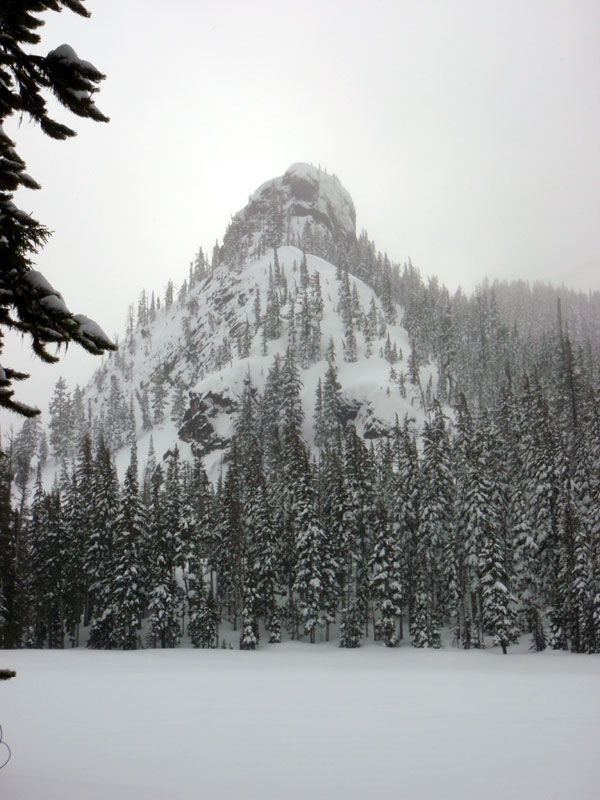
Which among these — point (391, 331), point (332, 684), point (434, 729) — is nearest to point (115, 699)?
point (332, 684)

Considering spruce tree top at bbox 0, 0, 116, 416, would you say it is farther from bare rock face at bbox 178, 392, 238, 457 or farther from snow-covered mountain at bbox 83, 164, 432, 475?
bare rock face at bbox 178, 392, 238, 457

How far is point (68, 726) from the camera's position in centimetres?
1292

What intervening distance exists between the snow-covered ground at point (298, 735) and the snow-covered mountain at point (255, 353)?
84.2 metres

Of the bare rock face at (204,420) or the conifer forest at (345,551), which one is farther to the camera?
the bare rock face at (204,420)

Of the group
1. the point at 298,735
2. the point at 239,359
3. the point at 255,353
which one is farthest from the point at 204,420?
the point at 298,735

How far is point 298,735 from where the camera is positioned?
39.8ft

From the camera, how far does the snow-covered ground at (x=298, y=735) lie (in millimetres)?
8945

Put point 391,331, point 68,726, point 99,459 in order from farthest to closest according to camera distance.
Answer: point 391,331, point 99,459, point 68,726

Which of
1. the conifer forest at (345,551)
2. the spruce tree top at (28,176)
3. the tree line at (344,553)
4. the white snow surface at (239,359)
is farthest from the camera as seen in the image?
the white snow surface at (239,359)

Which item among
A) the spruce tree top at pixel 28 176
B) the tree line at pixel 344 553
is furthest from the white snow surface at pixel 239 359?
the spruce tree top at pixel 28 176

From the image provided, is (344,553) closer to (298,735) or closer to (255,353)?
(298,735)

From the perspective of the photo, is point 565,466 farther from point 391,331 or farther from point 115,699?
point 391,331

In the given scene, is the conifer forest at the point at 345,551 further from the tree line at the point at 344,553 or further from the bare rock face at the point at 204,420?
the bare rock face at the point at 204,420

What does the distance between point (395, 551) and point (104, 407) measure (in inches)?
5410
